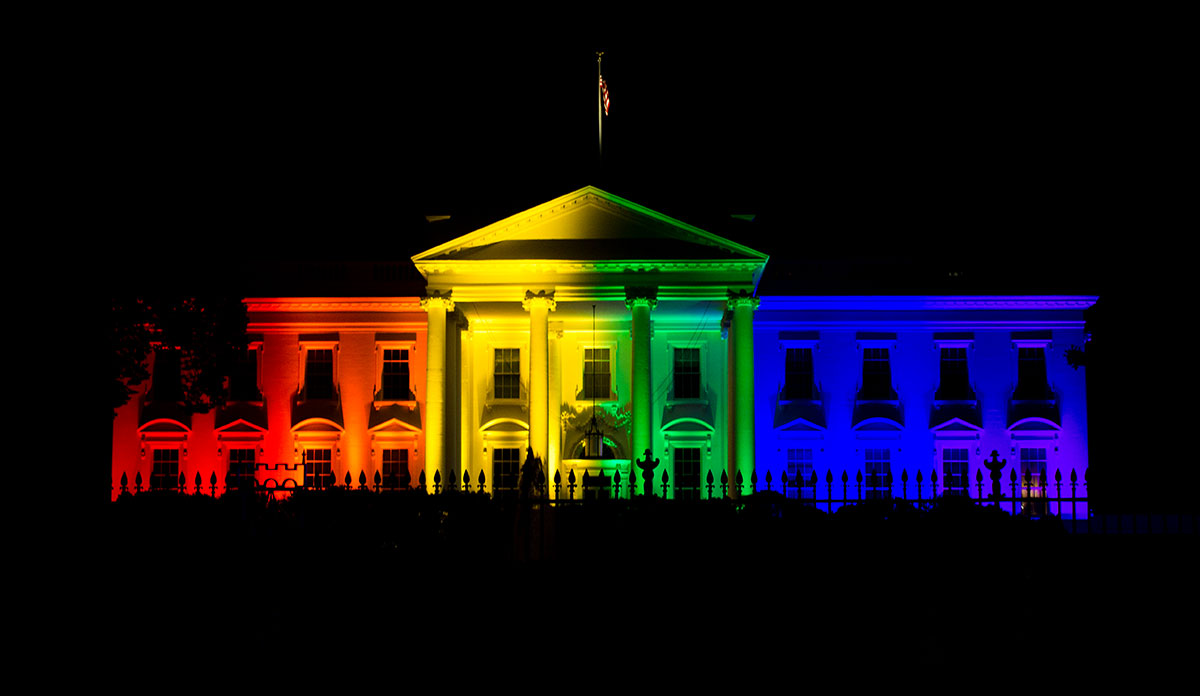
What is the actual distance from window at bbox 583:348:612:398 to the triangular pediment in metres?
5.15

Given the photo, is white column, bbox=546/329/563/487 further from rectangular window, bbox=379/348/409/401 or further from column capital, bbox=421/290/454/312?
rectangular window, bbox=379/348/409/401

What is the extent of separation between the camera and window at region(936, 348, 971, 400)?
36.0 metres

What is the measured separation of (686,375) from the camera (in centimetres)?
3572

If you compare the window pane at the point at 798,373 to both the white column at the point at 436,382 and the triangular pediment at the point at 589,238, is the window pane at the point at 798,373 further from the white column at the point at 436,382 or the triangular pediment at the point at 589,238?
the white column at the point at 436,382

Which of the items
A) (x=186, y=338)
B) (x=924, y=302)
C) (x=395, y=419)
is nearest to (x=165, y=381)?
(x=186, y=338)

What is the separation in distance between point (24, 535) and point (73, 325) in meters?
1.45

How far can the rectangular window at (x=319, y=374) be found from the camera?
36.4 metres

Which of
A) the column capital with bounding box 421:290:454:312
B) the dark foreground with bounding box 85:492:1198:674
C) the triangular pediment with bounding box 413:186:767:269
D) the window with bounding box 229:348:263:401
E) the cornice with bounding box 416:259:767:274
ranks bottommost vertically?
the dark foreground with bounding box 85:492:1198:674

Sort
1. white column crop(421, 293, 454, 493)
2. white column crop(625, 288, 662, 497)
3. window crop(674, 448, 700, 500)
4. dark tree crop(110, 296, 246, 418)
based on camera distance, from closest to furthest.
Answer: dark tree crop(110, 296, 246, 418) → white column crop(625, 288, 662, 497) → white column crop(421, 293, 454, 493) → window crop(674, 448, 700, 500)

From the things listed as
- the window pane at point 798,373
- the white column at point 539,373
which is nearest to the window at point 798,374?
the window pane at point 798,373

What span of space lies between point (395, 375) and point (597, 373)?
741 centimetres

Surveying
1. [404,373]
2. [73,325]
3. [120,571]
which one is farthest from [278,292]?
[73,325]

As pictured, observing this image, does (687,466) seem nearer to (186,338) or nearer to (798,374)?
(798,374)

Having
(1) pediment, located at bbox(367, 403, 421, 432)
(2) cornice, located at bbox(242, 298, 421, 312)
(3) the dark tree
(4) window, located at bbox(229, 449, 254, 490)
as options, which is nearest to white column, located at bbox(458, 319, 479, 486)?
(1) pediment, located at bbox(367, 403, 421, 432)
